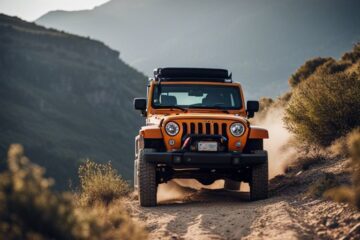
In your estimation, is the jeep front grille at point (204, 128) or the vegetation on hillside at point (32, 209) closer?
the vegetation on hillside at point (32, 209)

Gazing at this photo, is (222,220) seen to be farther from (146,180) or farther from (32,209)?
(32,209)

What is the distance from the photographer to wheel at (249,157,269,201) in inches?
352

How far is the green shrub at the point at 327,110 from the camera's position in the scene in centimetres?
1193

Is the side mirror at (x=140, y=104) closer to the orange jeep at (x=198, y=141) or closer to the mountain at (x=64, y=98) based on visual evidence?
the orange jeep at (x=198, y=141)

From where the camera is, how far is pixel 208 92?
33.9 ft

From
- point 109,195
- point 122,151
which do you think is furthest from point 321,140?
point 122,151

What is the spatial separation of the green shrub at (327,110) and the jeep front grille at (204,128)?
13.3ft

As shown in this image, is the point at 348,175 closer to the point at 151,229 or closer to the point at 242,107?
the point at 242,107

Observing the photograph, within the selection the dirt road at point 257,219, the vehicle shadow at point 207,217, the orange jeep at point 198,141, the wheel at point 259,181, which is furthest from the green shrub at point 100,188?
the wheel at point 259,181

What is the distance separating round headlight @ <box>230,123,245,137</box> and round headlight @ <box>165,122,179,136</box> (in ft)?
2.72

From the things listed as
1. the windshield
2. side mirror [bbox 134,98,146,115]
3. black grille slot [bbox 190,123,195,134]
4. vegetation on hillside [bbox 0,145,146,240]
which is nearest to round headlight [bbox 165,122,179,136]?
black grille slot [bbox 190,123,195,134]

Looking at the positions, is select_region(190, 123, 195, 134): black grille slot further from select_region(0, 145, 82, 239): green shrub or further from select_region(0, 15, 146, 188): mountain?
select_region(0, 15, 146, 188): mountain

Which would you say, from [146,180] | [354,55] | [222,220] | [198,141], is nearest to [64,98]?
[354,55]

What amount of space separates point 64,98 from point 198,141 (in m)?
74.4
